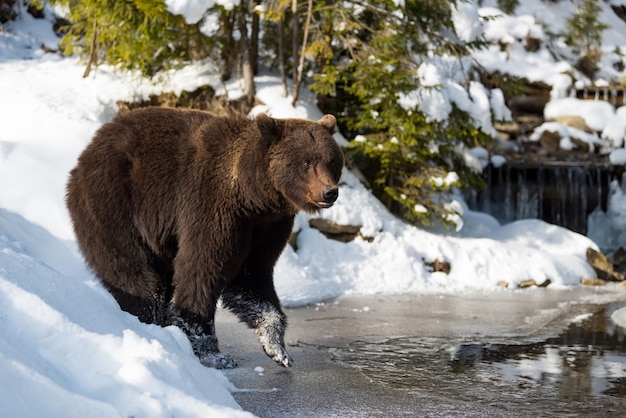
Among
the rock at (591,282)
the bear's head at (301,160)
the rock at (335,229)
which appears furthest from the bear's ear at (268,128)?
the rock at (591,282)

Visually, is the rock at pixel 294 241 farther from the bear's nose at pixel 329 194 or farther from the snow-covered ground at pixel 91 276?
the bear's nose at pixel 329 194

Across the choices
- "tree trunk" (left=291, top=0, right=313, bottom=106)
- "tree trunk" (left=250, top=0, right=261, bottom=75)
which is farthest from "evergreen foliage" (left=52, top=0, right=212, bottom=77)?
"tree trunk" (left=291, top=0, right=313, bottom=106)

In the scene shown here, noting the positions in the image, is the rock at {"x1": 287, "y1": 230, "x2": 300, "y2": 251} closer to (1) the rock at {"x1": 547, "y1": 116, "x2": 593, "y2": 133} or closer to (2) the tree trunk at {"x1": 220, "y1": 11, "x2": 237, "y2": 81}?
(2) the tree trunk at {"x1": 220, "y1": 11, "x2": 237, "y2": 81}

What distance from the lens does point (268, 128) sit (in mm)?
6121

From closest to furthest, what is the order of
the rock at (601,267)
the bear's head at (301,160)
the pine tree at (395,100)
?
the bear's head at (301,160) < the pine tree at (395,100) < the rock at (601,267)

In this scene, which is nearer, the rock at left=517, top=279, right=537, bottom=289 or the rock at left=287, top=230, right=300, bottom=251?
the rock at left=287, top=230, right=300, bottom=251

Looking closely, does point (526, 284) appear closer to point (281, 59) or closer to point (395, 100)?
point (395, 100)

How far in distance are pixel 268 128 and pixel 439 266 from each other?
7632mm

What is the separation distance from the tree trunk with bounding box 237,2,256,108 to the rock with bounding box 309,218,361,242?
9.34ft

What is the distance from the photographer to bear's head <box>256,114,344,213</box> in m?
5.95

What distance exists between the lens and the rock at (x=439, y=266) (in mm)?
13234

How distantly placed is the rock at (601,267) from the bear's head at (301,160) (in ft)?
32.6

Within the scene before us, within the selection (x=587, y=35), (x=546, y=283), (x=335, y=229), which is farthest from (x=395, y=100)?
(x=587, y=35)

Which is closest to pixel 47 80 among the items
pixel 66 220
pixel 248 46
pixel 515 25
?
pixel 248 46
